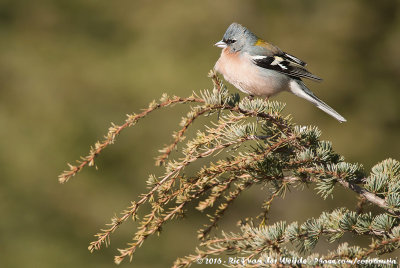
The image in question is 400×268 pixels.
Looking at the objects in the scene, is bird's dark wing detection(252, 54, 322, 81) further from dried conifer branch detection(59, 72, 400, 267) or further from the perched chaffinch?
dried conifer branch detection(59, 72, 400, 267)

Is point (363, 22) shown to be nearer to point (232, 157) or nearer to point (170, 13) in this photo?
point (170, 13)

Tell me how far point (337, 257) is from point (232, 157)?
0.68 metres

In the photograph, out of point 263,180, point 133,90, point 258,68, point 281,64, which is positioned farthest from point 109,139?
point 133,90

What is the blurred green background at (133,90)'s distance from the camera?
5.51 metres

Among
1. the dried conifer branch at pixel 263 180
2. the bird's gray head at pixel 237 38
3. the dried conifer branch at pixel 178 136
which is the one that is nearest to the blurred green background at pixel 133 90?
the bird's gray head at pixel 237 38

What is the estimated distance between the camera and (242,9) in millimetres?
6406

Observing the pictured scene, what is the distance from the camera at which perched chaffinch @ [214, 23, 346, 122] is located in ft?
13.4

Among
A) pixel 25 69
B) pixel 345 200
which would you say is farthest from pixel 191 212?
pixel 25 69

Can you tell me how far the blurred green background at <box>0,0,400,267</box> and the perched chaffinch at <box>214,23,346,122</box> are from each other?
4.56ft

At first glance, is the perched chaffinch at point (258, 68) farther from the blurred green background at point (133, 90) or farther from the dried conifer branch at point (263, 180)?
the dried conifer branch at point (263, 180)

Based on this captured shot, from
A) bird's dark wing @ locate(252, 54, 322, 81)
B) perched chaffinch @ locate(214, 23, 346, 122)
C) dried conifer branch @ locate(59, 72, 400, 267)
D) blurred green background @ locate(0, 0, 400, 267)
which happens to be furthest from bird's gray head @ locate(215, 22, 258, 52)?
dried conifer branch @ locate(59, 72, 400, 267)

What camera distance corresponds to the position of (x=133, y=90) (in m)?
5.93

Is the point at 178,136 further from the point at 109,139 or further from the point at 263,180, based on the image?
the point at 263,180

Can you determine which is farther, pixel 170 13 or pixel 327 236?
pixel 170 13
